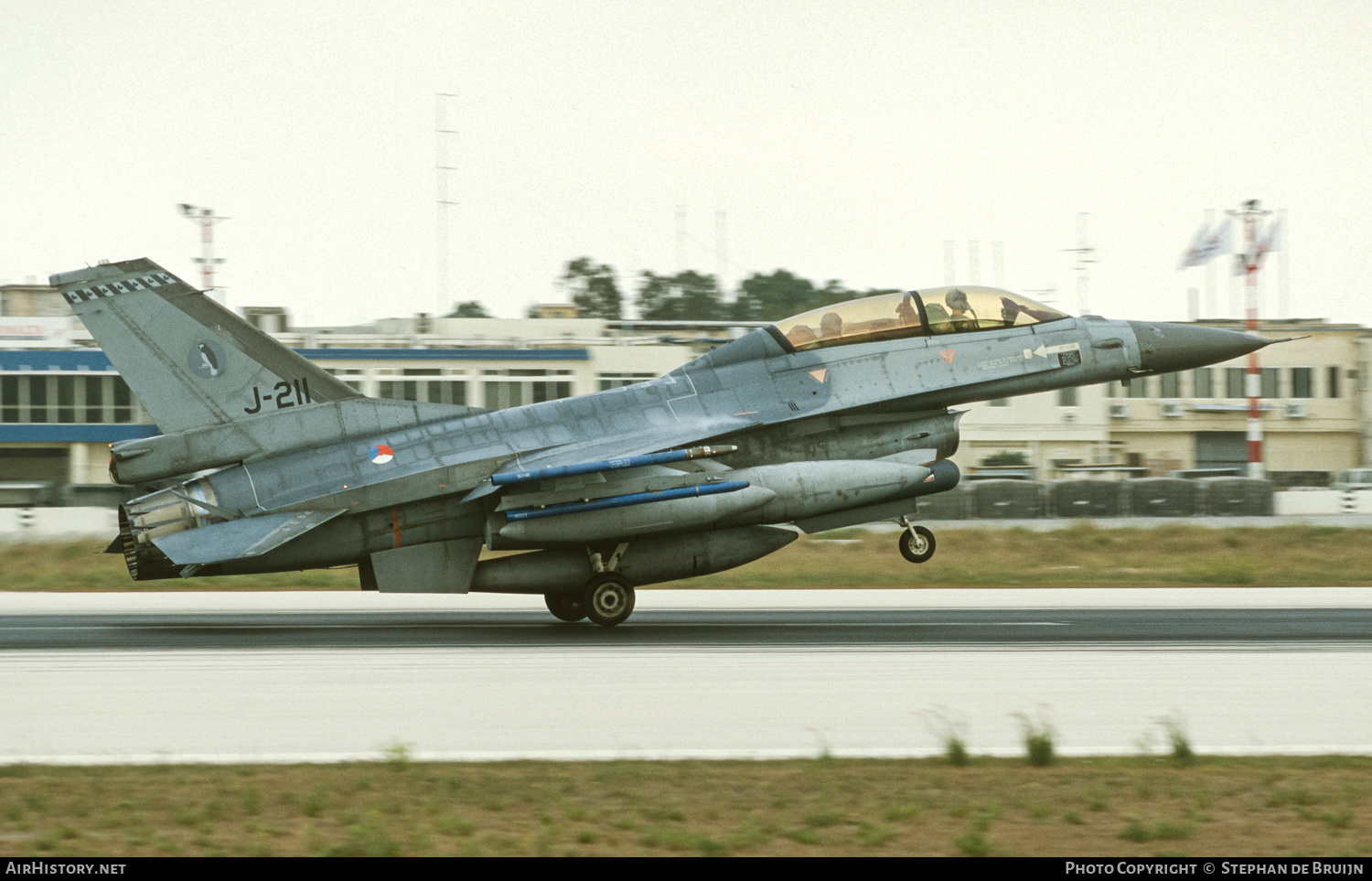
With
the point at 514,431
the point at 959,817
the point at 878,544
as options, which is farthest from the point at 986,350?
the point at 878,544

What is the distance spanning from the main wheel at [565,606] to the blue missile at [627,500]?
1.58 metres

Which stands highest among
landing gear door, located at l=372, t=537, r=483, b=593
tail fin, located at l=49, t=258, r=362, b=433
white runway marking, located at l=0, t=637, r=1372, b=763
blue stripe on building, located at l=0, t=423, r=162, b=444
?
tail fin, located at l=49, t=258, r=362, b=433

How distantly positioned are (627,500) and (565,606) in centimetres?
216

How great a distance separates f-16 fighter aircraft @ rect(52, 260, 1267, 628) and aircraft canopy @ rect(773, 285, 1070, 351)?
0.03m

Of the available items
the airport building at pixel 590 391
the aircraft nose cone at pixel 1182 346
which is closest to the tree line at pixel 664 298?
the airport building at pixel 590 391

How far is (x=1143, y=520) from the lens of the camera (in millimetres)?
35656

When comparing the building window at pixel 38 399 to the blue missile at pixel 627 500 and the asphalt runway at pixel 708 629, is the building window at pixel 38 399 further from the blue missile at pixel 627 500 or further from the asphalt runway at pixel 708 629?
the blue missile at pixel 627 500

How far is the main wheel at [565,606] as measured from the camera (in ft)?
54.0

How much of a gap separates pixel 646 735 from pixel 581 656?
3.87 m

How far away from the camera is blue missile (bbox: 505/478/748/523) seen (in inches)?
599

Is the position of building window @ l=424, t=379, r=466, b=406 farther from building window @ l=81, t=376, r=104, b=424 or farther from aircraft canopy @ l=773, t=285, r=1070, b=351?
aircraft canopy @ l=773, t=285, r=1070, b=351

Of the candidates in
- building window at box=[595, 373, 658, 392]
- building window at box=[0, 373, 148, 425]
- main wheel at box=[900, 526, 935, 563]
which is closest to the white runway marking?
main wheel at box=[900, 526, 935, 563]

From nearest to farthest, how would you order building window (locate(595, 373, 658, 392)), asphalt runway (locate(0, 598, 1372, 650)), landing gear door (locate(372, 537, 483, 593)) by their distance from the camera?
asphalt runway (locate(0, 598, 1372, 650))
landing gear door (locate(372, 537, 483, 593))
building window (locate(595, 373, 658, 392))

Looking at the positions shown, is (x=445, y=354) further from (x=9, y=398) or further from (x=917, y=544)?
(x=917, y=544)
